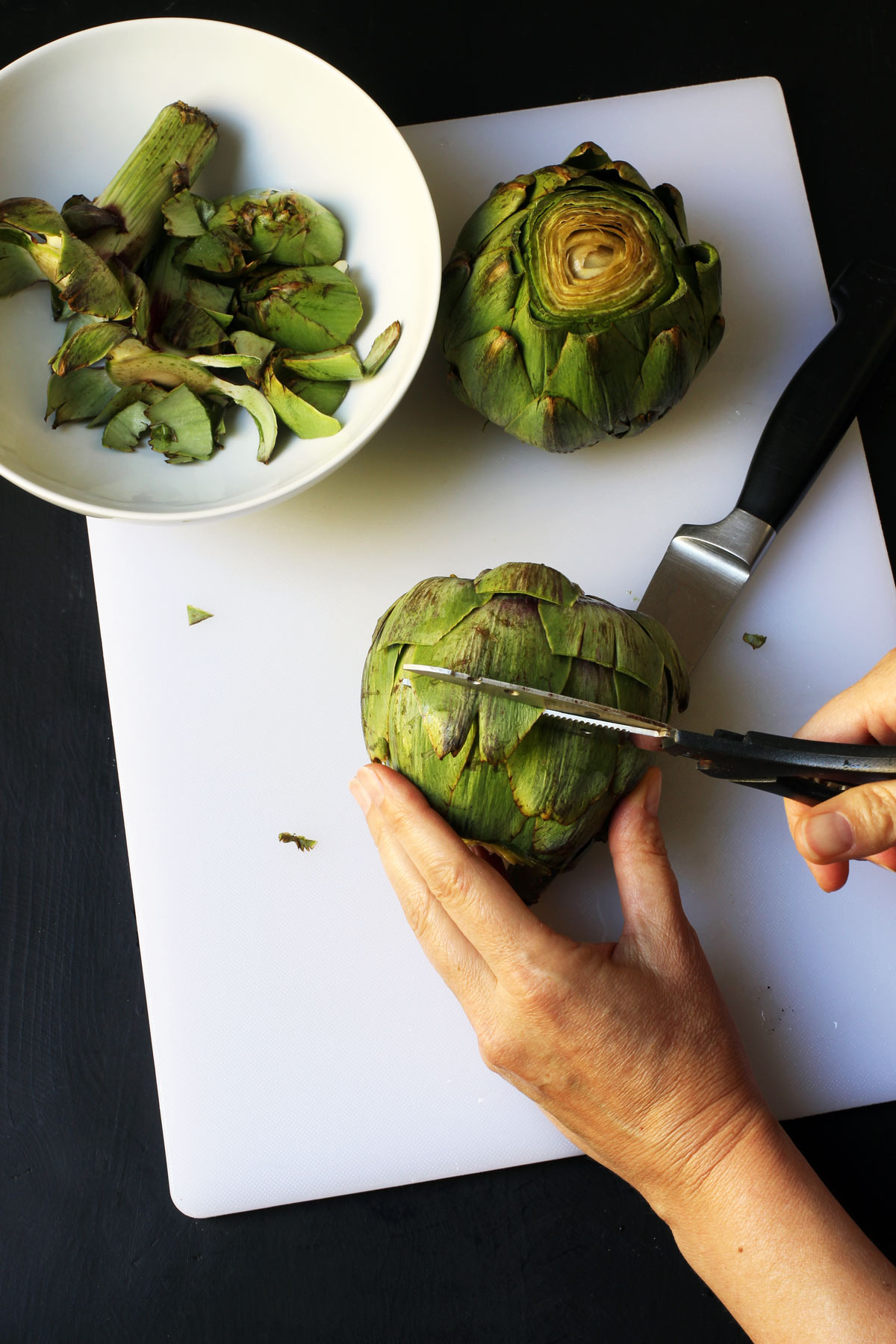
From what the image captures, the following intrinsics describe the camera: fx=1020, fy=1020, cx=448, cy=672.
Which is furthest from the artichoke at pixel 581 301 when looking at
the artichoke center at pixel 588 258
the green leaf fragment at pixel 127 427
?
the green leaf fragment at pixel 127 427

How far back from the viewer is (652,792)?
3.05 ft

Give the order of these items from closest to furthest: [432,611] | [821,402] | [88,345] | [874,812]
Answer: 1. [874,812]
2. [432,611]
3. [88,345]
4. [821,402]

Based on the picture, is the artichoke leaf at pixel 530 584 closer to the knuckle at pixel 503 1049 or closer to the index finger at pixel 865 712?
the index finger at pixel 865 712

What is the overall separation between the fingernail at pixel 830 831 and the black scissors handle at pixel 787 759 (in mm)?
42

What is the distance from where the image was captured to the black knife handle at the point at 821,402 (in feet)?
3.44

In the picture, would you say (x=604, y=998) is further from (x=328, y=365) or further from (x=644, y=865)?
(x=328, y=365)

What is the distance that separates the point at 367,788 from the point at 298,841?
198 millimetres

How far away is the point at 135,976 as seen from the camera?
113cm

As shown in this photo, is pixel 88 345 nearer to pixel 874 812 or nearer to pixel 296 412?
pixel 296 412

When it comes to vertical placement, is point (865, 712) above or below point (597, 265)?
below

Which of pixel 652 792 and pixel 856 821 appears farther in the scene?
pixel 652 792

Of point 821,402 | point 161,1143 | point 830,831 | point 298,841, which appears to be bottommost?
point 161,1143

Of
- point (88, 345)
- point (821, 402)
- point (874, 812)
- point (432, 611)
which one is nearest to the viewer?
point (874, 812)

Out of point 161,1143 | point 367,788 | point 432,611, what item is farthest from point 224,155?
point 161,1143
